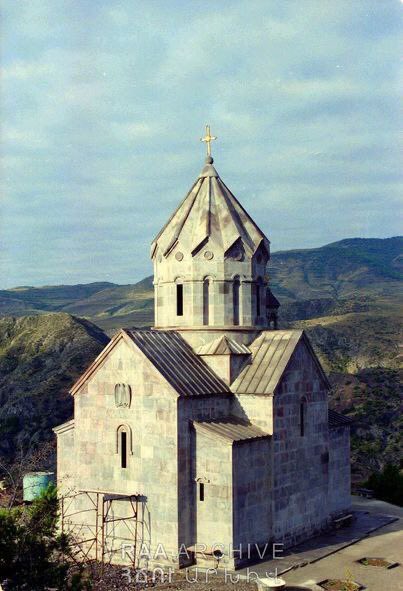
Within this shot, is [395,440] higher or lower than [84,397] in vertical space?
lower

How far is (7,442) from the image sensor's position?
41812 mm

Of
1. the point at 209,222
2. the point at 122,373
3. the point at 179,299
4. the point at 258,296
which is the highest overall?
the point at 209,222

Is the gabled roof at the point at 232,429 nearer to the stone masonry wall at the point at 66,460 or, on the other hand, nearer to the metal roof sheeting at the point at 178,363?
the metal roof sheeting at the point at 178,363

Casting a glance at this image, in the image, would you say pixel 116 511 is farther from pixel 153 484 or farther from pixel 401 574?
pixel 401 574

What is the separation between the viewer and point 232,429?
20.5 m

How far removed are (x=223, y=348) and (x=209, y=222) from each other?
160 inches

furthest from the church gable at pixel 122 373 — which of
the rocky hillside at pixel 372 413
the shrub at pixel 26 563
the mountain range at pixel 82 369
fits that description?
the mountain range at pixel 82 369

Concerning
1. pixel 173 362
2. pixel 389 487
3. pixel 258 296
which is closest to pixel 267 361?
pixel 258 296

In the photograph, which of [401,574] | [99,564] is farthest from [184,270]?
[401,574]

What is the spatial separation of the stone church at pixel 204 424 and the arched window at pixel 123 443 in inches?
1.1

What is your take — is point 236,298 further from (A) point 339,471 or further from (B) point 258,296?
(A) point 339,471

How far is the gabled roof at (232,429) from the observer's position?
19875 millimetres

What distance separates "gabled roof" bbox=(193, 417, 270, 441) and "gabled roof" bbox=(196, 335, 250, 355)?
201cm

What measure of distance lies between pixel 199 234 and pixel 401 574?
11263 millimetres
